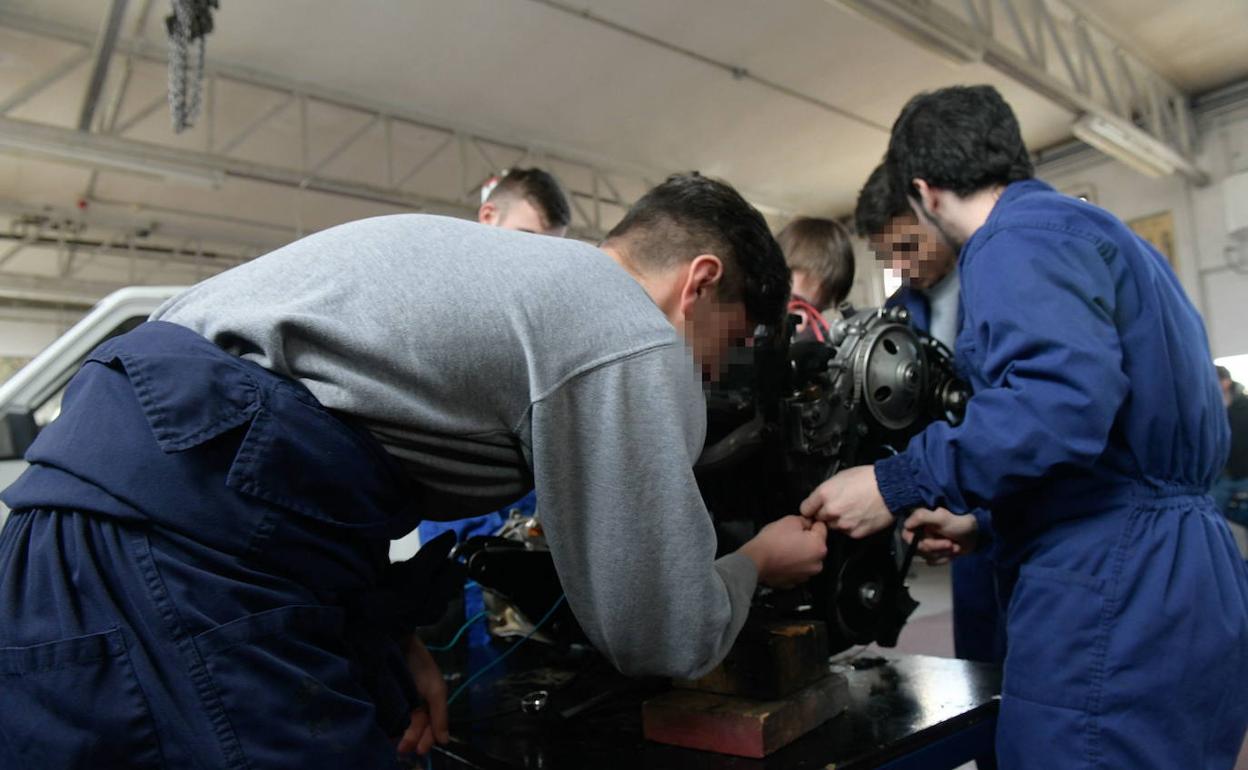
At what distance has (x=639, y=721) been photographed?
3.95 feet

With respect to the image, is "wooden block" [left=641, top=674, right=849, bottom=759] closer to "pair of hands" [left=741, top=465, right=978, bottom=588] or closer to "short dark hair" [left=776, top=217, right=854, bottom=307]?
"pair of hands" [left=741, top=465, right=978, bottom=588]

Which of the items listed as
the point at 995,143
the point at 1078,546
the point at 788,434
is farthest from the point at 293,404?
the point at 995,143

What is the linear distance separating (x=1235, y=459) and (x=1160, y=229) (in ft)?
8.07

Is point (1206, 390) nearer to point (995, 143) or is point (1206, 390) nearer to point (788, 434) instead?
point (995, 143)

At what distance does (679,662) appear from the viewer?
0.92 meters

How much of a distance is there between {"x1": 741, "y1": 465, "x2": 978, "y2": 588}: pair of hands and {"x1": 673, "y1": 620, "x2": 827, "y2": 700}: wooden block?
0.22ft

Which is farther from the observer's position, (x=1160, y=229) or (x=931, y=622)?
(x=1160, y=229)

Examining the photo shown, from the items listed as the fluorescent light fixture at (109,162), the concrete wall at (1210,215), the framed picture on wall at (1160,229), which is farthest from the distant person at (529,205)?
the framed picture on wall at (1160,229)

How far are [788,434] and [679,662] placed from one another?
0.40 metres

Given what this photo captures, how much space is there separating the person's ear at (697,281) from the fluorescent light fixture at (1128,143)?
535 centimetres

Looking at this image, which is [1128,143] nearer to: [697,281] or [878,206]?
[878,206]

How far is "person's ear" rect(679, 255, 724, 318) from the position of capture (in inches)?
41.6

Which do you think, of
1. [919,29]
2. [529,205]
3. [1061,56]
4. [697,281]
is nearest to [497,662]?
[697,281]

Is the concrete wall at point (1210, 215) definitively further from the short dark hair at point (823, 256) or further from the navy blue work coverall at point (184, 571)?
the navy blue work coverall at point (184, 571)
